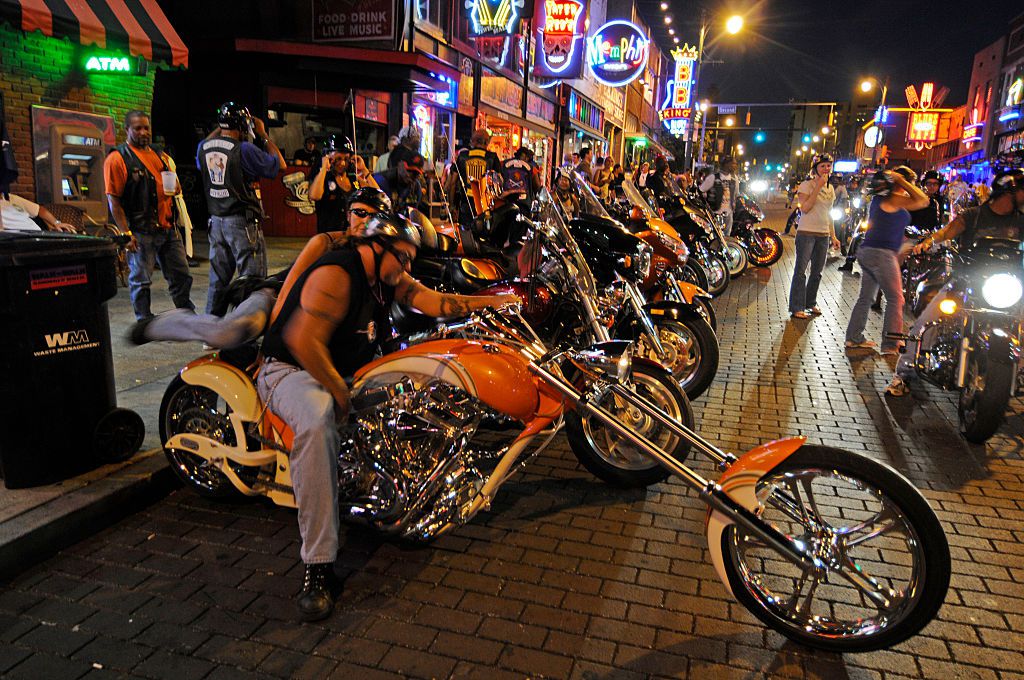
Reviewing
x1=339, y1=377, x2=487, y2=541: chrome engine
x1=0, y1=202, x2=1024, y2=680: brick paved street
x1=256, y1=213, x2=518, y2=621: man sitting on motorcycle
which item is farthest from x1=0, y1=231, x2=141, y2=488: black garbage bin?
x1=339, y1=377, x2=487, y2=541: chrome engine

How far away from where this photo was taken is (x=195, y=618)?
3053 mm

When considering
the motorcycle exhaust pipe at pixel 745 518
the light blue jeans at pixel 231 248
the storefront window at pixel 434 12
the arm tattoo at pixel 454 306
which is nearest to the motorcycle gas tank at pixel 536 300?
the arm tattoo at pixel 454 306

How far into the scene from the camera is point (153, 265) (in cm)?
722

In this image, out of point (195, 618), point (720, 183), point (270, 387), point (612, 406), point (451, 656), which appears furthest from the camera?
point (720, 183)

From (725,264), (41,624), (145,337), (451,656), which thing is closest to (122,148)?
(145,337)

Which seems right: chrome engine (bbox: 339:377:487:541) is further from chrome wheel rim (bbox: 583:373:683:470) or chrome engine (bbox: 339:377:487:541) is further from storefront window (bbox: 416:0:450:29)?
storefront window (bbox: 416:0:450:29)

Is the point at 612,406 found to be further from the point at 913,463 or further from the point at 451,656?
the point at 913,463

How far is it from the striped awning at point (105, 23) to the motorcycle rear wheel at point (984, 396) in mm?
9422

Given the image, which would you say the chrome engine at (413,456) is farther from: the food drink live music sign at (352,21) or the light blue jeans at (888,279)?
the food drink live music sign at (352,21)

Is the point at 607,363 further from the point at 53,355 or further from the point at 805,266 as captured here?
the point at 805,266

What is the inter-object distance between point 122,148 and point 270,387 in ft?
16.0

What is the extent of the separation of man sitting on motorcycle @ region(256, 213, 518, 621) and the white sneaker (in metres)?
4.67

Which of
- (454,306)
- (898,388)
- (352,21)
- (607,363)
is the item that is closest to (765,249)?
(898,388)

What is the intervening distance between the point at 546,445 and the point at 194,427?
6.44ft
